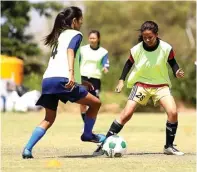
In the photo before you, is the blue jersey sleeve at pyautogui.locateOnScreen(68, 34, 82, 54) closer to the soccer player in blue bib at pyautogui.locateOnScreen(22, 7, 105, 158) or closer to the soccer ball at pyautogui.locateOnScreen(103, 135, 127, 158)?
the soccer player in blue bib at pyautogui.locateOnScreen(22, 7, 105, 158)

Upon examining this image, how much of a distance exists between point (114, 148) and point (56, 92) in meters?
1.07

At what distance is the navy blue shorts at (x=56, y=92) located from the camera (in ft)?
26.1

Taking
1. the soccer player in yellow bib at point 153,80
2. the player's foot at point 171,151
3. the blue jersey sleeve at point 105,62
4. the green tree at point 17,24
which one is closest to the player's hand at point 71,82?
the soccer player in yellow bib at point 153,80

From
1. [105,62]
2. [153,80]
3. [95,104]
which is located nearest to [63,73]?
[95,104]

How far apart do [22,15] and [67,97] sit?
25244 millimetres

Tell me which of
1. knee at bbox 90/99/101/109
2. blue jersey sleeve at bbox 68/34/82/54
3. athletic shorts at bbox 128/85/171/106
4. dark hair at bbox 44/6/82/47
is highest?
dark hair at bbox 44/6/82/47

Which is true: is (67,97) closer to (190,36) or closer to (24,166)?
(24,166)


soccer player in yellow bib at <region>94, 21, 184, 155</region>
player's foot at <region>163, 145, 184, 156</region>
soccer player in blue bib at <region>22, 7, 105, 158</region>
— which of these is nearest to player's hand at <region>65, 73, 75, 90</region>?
soccer player in blue bib at <region>22, 7, 105, 158</region>

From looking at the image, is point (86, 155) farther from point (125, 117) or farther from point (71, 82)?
point (71, 82)

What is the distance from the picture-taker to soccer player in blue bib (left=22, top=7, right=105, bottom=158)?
314 inches

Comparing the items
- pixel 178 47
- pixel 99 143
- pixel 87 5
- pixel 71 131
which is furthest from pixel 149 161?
pixel 87 5

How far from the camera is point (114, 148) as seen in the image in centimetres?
838

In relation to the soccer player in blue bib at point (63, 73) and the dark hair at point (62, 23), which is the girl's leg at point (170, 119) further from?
the dark hair at point (62, 23)

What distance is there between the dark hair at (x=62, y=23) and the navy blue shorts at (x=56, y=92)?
21.8 inches
